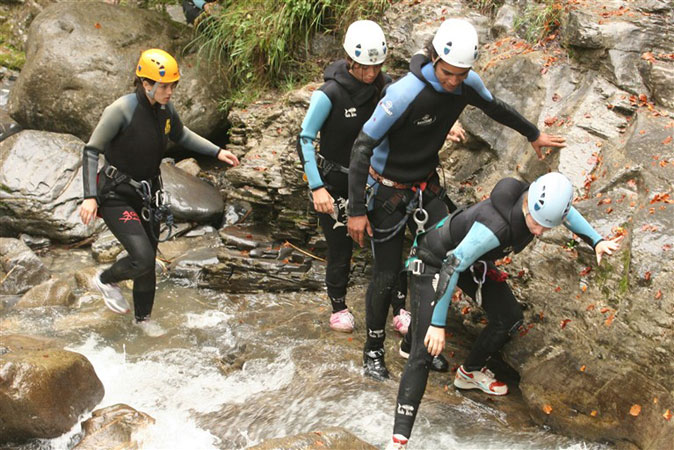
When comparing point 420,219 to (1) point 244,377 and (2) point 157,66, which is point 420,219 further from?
(2) point 157,66

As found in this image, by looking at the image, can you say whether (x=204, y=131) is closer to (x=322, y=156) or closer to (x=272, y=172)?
(x=272, y=172)

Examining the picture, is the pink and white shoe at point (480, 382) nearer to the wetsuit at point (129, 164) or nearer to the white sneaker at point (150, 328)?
the wetsuit at point (129, 164)

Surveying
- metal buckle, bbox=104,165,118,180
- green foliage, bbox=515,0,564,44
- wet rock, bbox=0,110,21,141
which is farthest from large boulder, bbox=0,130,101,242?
green foliage, bbox=515,0,564,44

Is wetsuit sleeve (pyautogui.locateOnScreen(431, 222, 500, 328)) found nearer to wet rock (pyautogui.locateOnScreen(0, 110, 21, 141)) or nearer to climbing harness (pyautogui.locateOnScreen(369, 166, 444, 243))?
climbing harness (pyautogui.locateOnScreen(369, 166, 444, 243))

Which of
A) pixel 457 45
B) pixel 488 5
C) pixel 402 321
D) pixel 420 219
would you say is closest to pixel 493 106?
pixel 457 45

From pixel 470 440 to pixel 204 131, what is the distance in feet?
22.1

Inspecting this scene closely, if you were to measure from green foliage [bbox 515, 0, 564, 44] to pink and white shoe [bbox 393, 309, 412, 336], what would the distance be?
305 cm

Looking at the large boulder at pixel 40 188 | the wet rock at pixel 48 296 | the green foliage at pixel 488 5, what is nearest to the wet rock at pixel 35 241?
the large boulder at pixel 40 188

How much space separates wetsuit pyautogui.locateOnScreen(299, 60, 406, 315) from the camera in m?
5.28

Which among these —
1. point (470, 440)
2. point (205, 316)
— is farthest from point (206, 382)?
point (470, 440)

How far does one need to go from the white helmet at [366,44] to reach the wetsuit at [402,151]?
425 millimetres

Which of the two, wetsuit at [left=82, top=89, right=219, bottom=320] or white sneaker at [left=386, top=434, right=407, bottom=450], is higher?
wetsuit at [left=82, top=89, right=219, bottom=320]

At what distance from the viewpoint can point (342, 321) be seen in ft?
20.4

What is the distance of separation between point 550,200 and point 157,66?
125 inches
